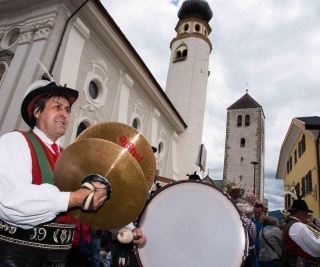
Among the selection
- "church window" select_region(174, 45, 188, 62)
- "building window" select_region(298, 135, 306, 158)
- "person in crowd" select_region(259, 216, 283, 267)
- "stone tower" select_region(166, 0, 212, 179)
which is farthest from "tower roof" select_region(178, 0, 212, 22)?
"person in crowd" select_region(259, 216, 283, 267)

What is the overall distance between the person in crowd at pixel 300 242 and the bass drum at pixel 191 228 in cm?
189

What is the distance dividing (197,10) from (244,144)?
26.2 m

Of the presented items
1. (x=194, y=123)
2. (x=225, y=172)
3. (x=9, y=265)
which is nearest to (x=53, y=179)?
(x=9, y=265)

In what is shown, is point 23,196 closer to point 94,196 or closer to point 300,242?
point 94,196

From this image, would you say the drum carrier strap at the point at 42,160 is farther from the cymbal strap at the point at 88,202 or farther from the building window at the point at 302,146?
the building window at the point at 302,146

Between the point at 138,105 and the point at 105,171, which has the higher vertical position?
the point at 138,105

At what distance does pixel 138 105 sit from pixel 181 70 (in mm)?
8329

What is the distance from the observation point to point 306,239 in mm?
3469

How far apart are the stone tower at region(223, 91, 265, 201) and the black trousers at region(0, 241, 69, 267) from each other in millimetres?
38564

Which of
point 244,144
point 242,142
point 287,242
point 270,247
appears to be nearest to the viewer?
point 287,242

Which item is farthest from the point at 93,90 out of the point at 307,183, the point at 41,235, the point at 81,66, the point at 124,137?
the point at 307,183

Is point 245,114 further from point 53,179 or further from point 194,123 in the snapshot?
point 53,179

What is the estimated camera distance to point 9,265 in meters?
1.31

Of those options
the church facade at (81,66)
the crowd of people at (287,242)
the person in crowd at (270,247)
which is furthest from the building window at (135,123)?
the person in crowd at (270,247)
